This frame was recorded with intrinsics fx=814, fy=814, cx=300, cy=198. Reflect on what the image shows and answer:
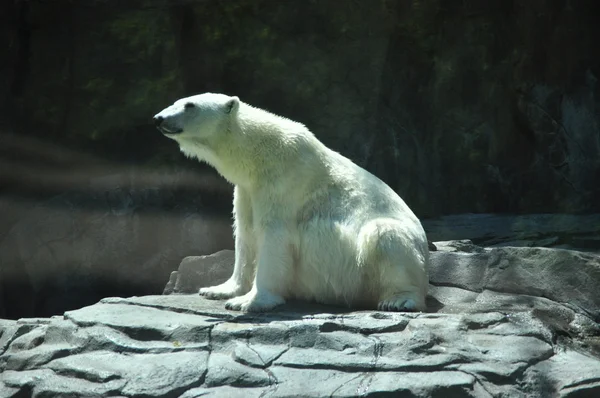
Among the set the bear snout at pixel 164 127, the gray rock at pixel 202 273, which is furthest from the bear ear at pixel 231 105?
the gray rock at pixel 202 273

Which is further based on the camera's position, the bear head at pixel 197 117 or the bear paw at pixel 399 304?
the bear head at pixel 197 117

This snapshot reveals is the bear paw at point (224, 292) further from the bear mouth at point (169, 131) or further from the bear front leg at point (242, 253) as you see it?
the bear mouth at point (169, 131)

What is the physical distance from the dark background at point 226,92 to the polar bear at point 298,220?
222 inches

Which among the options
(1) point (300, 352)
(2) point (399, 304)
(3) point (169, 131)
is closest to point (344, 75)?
(3) point (169, 131)

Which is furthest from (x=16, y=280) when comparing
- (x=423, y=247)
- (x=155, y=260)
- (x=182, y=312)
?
(x=423, y=247)

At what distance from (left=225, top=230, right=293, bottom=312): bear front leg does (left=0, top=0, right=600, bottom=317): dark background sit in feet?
20.0

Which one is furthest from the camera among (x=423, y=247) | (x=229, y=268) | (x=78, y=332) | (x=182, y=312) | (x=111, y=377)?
(x=229, y=268)

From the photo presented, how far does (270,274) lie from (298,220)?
590mm

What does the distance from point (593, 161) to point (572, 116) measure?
2.53 feet

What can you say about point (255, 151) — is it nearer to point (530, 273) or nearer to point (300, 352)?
point (300, 352)

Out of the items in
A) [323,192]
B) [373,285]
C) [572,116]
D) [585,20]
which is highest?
[585,20]

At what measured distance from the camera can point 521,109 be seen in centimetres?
1293

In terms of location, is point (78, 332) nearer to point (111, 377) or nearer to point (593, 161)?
point (111, 377)

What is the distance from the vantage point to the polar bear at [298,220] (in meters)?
7.01
